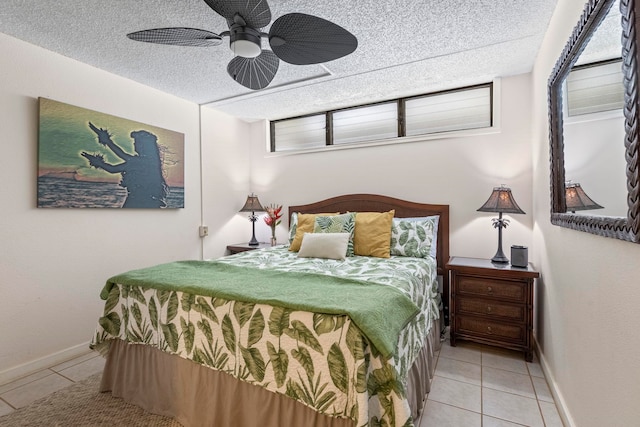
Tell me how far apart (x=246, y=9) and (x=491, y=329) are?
2746 millimetres

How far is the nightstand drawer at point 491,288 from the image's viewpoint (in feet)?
7.80

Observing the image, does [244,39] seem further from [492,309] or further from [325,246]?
[492,309]

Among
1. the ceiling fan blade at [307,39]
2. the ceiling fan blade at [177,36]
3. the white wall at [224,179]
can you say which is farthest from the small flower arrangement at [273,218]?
the ceiling fan blade at [177,36]

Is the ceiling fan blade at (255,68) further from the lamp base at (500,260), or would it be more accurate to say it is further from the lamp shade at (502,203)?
the lamp base at (500,260)

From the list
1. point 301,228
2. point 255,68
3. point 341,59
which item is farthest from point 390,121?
point 255,68

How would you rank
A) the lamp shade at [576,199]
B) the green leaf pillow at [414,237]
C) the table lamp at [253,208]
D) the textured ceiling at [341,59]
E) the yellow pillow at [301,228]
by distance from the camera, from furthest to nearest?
the table lamp at [253,208] < the yellow pillow at [301,228] < the green leaf pillow at [414,237] < the textured ceiling at [341,59] < the lamp shade at [576,199]

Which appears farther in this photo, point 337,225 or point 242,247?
point 242,247

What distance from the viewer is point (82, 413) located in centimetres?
180

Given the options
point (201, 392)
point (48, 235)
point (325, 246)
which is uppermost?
point (48, 235)

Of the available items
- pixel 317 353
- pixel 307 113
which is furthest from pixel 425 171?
pixel 317 353

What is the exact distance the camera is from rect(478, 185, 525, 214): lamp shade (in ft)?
8.42

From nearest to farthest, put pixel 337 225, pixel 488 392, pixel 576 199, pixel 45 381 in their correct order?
pixel 576 199 < pixel 488 392 < pixel 45 381 < pixel 337 225

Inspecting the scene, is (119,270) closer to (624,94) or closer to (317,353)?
(317,353)

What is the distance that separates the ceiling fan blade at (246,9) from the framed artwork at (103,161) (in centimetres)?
181
